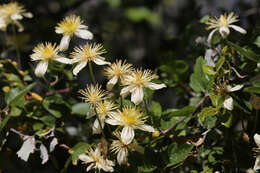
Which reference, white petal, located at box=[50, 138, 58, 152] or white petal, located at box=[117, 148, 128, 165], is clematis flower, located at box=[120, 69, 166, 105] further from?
white petal, located at box=[50, 138, 58, 152]

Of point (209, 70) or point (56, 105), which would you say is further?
point (56, 105)

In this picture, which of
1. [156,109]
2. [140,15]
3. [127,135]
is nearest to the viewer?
[127,135]

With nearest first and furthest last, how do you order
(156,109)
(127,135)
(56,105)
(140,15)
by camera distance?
(127,135), (156,109), (56,105), (140,15)

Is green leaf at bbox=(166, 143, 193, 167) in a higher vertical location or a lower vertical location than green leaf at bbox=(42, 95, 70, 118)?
lower

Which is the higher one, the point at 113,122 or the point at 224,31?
the point at 224,31

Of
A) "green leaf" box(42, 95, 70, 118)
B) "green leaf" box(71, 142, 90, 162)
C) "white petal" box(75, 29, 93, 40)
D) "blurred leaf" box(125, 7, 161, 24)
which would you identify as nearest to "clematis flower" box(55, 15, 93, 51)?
"white petal" box(75, 29, 93, 40)

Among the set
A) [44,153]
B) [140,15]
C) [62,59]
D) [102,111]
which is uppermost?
[140,15]

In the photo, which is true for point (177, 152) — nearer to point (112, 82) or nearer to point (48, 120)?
point (112, 82)

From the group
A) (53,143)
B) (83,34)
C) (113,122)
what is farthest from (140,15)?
(113,122)
